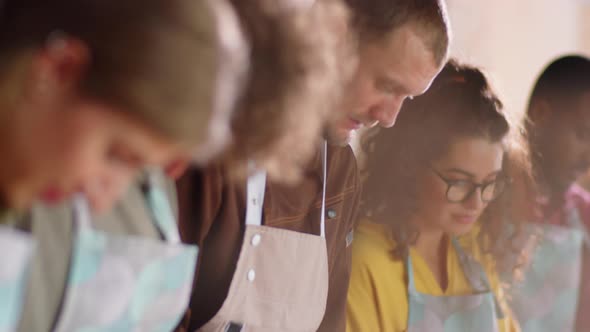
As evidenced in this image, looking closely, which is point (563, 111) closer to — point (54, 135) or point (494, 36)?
point (494, 36)

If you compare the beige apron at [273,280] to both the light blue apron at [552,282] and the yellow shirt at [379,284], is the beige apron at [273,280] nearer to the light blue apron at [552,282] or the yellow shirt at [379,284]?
the yellow shirt at [379,284]

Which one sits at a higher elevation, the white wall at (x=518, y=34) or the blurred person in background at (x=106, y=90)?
the white wall at (x=518, y=34)

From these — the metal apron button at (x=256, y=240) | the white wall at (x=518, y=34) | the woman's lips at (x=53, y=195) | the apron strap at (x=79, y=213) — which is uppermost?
the white wall at (x=518, y=34)

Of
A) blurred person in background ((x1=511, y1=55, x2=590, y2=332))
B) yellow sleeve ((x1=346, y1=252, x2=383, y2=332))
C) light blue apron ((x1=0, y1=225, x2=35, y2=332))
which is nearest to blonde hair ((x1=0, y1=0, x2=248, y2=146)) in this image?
light blue apron ((x1=0, y1=225, x2=35, y2=332))

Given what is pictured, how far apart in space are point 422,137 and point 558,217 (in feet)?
1.51

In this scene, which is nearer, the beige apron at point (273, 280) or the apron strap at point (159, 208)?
A: the apron strap at point (159, 208)

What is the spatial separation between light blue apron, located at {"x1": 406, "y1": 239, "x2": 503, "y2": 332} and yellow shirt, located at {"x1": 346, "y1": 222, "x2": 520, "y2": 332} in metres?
0.01

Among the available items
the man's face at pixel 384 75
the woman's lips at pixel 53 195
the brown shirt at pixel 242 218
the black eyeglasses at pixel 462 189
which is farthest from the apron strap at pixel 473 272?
the woman's lips at pixel 53 195

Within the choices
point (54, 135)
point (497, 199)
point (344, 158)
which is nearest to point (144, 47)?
point (54, 135)

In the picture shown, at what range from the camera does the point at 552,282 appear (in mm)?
1376

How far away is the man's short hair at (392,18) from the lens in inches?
31.8

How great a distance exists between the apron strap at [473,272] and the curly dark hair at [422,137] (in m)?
0.11

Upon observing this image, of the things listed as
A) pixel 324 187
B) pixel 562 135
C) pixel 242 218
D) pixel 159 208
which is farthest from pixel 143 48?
pixel 562 135

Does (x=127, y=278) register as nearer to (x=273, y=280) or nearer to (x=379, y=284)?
(x=273, y=280)
